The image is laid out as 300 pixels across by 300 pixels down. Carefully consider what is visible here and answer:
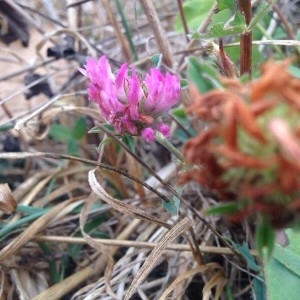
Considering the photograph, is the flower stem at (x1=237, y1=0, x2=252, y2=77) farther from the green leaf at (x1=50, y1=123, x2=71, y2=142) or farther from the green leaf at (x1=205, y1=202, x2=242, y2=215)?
the green leaf at (x1=50, y1=123, x2=71, y2=142)

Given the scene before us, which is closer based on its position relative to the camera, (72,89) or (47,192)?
(47,192)

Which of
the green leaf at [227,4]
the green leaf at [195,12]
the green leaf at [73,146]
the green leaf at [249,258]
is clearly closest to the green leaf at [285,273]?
the green leaf at [249,258]

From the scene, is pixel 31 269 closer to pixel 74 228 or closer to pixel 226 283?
pixel 74 228

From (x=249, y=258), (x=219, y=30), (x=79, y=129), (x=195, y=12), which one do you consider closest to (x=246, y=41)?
(x=219, y=30)

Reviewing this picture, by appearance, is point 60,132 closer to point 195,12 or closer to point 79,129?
point 79,129

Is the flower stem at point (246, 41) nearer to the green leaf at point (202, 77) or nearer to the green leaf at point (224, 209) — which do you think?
the green leaf at point (202, 77)

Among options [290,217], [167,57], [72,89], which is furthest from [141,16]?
[290,217]
